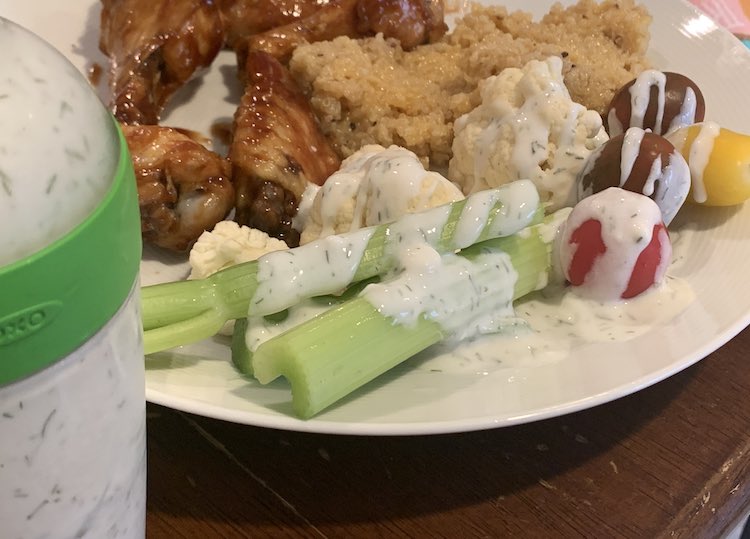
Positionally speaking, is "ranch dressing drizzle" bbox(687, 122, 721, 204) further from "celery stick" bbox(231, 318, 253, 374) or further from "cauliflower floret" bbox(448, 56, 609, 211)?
"celery stick" bbox(231, 318, 253, 374)

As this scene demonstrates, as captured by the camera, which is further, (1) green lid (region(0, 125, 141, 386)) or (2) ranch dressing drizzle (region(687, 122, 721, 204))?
(2) ranch dressing drizzle (region(687, 122, 721, 204))

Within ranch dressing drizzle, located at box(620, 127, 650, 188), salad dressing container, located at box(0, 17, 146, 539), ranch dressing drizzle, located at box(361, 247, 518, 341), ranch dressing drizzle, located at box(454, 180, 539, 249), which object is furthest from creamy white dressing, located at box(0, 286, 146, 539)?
ranch dressing drizzle, located at box(620, 127, 650, 188)

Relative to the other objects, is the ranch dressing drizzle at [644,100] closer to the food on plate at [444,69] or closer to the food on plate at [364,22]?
the food on plate at [444,69]

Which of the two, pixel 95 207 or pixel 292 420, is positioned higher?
pixel 95 207

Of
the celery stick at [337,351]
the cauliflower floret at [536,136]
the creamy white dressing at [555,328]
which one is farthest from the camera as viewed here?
the cauliflower floret at [536,136]

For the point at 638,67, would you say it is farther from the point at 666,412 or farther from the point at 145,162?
the point at 145,162

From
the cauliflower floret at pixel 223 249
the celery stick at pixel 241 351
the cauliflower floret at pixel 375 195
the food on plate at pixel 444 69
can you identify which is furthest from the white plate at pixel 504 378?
the food on plate at pixel 444 69

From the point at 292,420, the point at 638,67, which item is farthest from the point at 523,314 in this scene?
the point at 638,67
